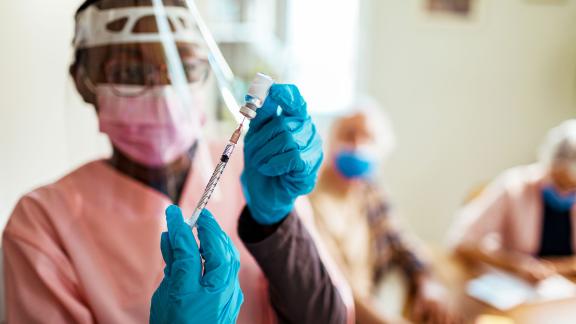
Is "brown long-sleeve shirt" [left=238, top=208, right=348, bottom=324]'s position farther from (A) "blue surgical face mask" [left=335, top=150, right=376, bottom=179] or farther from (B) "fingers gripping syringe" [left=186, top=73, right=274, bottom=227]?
(A) "blue surgical face mask" [left=335, top=150, right=376, bottom=179]

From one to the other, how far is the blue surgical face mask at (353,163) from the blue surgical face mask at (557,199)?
1.89 ft

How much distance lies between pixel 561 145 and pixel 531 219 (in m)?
0.30

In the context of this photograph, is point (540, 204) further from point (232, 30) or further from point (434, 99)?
point (232, 30)

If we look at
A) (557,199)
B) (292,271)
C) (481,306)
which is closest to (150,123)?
(292,271)

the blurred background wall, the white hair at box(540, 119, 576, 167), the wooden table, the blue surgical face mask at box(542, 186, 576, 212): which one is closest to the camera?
the wooden table

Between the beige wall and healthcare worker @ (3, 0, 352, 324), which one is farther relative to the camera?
the beige wall

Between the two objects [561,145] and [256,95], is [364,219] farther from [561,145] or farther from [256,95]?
[256,95]

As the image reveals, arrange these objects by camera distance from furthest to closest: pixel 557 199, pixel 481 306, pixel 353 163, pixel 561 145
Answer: pixel 353 163 → pixel 557 199 → pixel 561 145 → pixel 481 306

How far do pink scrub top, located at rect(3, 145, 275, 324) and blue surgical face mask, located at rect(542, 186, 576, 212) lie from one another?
1207 mm

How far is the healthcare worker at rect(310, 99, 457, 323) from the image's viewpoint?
1604mm

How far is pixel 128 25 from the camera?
69 centimetres

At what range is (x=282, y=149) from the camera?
619mm

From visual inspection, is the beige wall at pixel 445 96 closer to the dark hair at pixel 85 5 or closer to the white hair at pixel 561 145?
the white hair at pixel 561 145

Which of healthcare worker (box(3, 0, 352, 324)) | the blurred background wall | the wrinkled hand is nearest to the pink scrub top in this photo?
healthcare worker (box(3, 0, 352, 324))
